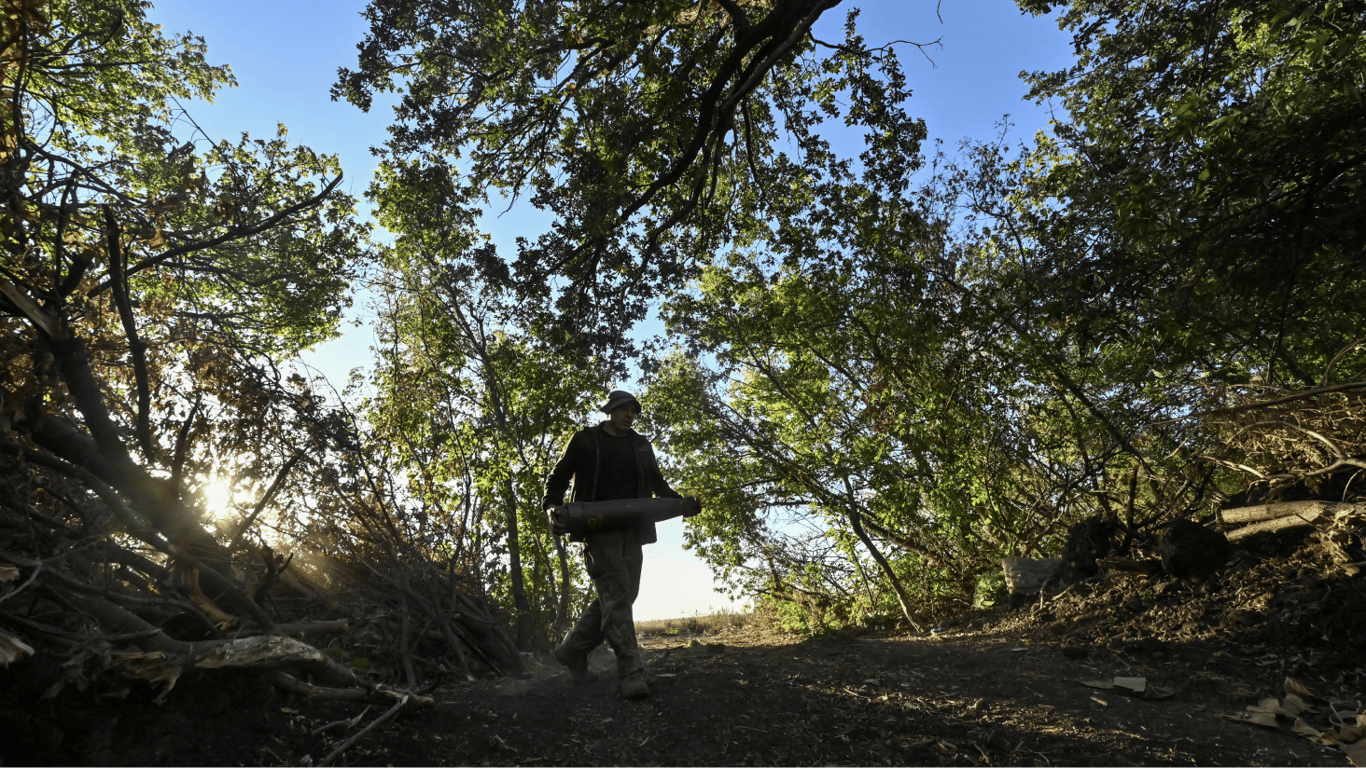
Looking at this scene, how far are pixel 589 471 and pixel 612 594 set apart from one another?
946 mm

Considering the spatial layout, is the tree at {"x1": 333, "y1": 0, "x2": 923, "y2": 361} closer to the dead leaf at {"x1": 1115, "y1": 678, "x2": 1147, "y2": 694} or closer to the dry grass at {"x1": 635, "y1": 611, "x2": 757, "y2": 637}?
the dead leaf at {"x1": 1115, "y1": 678, "x2": 1147, "y2": 694}

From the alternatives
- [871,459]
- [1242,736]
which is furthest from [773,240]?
[1242,736]

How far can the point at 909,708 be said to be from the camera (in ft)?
13.4

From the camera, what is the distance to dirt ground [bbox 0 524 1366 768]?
2.95m

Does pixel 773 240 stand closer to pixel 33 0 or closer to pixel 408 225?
pixel 408 225

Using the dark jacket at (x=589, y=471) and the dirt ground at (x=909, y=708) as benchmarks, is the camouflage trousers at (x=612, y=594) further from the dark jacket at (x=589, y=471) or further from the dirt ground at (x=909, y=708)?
the dirt ground at (x=909, y=708)

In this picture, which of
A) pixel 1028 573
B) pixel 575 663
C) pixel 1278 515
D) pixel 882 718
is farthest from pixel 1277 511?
pixel 575 663

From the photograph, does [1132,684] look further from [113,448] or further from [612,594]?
[113,448]

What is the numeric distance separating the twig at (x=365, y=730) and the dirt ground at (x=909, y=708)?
0.04 meters

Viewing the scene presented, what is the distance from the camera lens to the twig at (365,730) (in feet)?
9.66

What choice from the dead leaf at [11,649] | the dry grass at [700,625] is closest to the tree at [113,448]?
the dead leaf at [11,649]

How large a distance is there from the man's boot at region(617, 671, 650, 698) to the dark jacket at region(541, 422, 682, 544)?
99cm

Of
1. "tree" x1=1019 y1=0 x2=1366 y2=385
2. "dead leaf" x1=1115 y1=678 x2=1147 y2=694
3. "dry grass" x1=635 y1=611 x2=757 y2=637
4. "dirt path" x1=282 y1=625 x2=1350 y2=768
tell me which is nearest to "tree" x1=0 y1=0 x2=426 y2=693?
"dirt path" x1=282 y1=625 x2=1350 y2=768

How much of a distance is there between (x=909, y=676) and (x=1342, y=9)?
6116mm
